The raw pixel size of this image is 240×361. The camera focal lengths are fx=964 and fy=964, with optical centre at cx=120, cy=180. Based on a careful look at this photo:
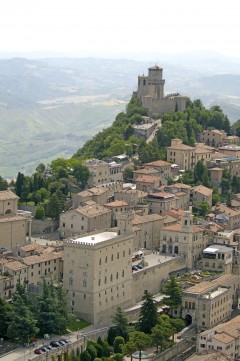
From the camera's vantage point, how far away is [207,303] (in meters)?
67.0

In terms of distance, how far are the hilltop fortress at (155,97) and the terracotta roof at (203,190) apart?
21957 mm

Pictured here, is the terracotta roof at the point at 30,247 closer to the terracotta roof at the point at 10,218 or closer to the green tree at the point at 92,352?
the terracotta roof at the point at 10,218

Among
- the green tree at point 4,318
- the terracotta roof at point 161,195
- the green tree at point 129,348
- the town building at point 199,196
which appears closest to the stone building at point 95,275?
the green tree at point 129,348

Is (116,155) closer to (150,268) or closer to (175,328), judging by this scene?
(150,268)

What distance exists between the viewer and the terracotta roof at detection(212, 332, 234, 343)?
2409 inches

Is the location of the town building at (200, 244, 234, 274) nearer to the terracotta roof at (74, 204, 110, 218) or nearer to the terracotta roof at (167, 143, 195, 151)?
the terracotta roof at (74, 204, 110, 218)

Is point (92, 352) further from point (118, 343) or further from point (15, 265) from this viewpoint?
point (15, 265)

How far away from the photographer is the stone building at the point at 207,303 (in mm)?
67250

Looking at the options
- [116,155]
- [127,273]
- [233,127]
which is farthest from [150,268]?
[233,127]

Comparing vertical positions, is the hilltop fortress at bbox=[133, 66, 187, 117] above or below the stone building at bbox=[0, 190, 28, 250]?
above

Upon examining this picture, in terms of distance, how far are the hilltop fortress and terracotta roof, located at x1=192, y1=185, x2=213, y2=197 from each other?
22.0m

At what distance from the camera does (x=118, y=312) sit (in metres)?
62.9

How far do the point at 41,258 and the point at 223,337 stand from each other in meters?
13.3

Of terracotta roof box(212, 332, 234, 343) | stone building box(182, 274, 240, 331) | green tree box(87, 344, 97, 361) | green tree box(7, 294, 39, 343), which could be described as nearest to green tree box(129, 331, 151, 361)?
green tree box(87, 344, 97, 361)
